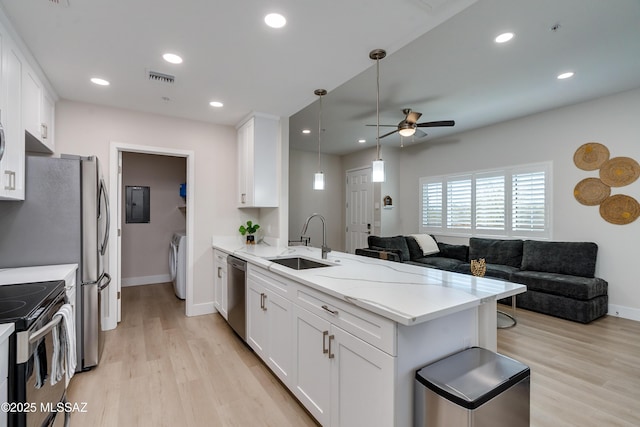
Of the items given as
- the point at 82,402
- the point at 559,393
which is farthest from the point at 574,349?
the point at 82,402

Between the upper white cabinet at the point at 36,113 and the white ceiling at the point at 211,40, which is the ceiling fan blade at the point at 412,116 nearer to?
the white ceiling at the point at 211,40

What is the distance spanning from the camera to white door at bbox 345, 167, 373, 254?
6.79 metres

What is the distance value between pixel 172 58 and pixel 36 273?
6.03 ft

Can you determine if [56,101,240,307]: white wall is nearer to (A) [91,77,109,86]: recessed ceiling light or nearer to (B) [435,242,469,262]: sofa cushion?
(A) [91,77,109,86]: recessed ceiling light

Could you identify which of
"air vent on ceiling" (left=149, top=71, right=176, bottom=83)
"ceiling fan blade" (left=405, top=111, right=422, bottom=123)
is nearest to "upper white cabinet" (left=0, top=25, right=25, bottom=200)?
"air vent on ceiling" (left=149, top=71, right=176, bottom=83)

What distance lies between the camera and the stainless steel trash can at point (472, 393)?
1.15 metres

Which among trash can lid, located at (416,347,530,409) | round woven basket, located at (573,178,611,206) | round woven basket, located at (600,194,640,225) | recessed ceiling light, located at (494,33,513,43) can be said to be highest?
recessed ceiling light, located at (494,33,513,43)

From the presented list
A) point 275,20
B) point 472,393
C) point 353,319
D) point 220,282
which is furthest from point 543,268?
point 275,20

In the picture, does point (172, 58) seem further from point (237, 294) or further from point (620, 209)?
point (620, 209)

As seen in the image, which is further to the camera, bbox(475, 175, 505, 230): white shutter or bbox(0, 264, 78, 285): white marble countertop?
bbox(475, 175, 505, 230): white shutter

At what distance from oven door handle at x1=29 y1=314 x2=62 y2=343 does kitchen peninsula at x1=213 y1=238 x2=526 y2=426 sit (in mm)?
1210

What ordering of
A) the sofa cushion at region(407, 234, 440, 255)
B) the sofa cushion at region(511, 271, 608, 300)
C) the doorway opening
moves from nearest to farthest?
the doorway opening → the sofa cushion at region(511, 271, 608, 300) → the sofa cushion at region(407, 234, 440, 255)

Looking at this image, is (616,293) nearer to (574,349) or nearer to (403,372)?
(574,349)

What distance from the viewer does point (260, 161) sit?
11.9ft
